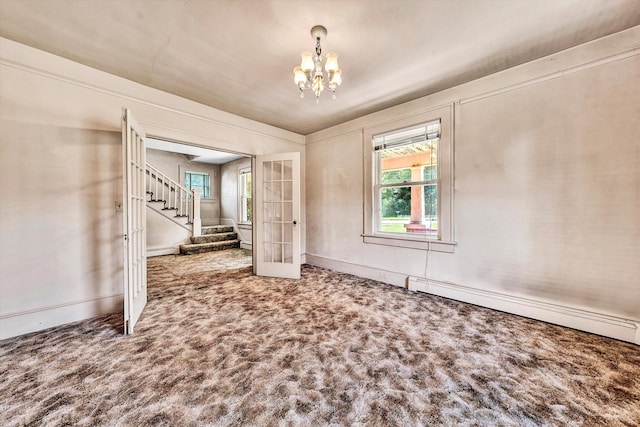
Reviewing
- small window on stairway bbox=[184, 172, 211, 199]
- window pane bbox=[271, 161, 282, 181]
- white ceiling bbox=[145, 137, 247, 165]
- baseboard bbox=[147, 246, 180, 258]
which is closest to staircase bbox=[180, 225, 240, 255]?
baseboard bbox=[147, 246, 180, 258]

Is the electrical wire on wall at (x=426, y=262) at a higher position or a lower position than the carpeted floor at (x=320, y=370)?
higher

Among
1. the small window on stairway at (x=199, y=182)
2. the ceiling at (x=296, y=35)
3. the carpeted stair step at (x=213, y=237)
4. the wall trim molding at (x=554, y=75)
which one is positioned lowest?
the carpeted stair step at (x=213, y=237)

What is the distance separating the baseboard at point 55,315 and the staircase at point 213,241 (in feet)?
12.3

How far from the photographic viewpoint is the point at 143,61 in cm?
249

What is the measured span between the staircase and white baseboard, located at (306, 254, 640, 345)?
4942 millimetres

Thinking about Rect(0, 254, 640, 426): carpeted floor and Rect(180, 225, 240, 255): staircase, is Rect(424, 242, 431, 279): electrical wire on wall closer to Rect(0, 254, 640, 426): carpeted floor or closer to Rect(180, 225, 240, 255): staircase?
Rect(0, 254, 640, 426): carpeted floor

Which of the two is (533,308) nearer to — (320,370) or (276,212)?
(320,370)

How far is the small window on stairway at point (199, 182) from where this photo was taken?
26.8 ft

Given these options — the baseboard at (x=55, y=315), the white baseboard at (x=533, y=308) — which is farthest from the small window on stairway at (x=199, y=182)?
the white baseboard at (x=533, y=308)

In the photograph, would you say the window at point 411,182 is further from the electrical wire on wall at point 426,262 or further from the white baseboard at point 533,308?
the white baseboard at point 533,308

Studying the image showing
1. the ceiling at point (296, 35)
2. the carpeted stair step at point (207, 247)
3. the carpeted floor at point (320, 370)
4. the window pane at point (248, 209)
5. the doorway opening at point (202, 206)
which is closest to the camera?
the carpeted floor at point (320, 370)

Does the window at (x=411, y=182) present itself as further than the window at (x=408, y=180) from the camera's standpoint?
No

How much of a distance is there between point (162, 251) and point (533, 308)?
741 cm

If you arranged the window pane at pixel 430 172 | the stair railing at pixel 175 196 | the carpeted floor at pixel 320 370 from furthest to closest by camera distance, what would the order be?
the stair railing at pixel 175 196 → the window pane at pixel 430 172 → the carpeted floor at pixel 320 370
